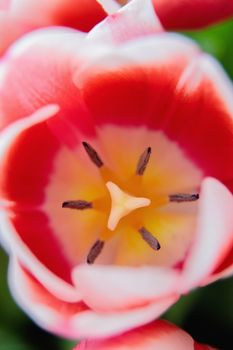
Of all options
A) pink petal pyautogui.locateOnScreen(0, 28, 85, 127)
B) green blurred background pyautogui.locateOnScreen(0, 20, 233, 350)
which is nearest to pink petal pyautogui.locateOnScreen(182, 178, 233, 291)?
pink petal pyautogui.locateOnScreen(0, 28, 85, 127)

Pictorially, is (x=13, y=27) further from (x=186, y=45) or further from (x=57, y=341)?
(x=57, y=341)

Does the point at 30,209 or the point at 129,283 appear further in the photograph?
the point at 30,209

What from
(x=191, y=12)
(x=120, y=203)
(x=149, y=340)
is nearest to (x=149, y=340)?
(x=149, y=340)

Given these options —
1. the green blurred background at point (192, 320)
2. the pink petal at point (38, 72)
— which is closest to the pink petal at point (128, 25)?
the pink petal at point (38, 72)

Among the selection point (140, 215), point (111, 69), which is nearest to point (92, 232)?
point (140, 215)

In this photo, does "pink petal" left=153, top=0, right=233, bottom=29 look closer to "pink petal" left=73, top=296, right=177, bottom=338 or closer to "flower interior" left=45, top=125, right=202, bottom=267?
"flower interior" left=45, top=125, right=202, bottom=267

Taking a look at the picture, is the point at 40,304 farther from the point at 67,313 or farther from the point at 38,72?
the point at 38,72

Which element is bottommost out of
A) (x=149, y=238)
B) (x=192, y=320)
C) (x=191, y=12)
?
(x=192, y=320)
